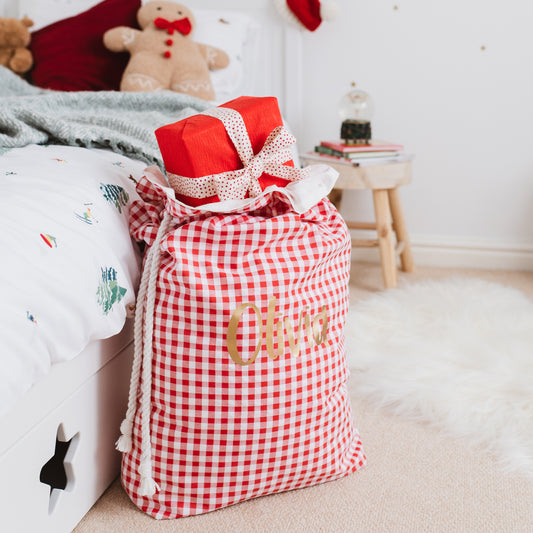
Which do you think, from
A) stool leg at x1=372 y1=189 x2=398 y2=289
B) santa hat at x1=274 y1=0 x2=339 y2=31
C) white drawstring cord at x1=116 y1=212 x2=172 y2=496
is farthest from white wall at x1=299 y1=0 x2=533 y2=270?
white drawstring cord at x1=116 y1=212 x2=172 y2=496

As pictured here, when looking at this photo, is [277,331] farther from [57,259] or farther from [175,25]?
[175,25]

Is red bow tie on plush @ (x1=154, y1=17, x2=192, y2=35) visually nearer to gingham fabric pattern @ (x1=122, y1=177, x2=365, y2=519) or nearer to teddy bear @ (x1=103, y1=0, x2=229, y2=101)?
teddy bear @ (x1=103, y1=0, x2=229, y2=101)

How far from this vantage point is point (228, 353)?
84 cm

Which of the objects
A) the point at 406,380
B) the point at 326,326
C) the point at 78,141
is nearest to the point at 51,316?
the point at 326,326

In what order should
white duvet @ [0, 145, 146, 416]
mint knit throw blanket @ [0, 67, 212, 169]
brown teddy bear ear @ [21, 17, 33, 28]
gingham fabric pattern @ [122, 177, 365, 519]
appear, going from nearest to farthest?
white duvet @ [0, 145, 146, 416]
gingham fabric pattern @ [122, 177, 365, 519]
mint knit throw blanket @ [0, 67, 212, 169]
brown teddy bear ear @ [21, 17, 33, 28]

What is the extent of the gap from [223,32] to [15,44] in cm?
71

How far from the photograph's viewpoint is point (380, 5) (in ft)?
7.01

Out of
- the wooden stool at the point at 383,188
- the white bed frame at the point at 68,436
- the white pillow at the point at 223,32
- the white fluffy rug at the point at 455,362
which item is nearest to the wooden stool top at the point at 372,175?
the wooden stool at the point at 383,188

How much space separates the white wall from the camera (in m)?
2.10

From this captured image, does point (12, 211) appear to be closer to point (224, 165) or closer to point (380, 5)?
point (224, 165)

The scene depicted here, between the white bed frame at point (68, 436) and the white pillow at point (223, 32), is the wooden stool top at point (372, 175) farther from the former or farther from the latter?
the white bed frame at point (68, 436)

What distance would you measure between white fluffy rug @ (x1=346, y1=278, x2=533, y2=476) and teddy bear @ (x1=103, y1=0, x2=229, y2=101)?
901 mm

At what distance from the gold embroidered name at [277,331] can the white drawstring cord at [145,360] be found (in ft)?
0.41

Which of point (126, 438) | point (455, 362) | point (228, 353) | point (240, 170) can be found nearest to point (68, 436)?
point (126, 438)
